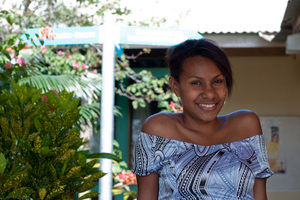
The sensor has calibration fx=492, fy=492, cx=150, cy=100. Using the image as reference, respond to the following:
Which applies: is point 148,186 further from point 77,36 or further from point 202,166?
point 77,36

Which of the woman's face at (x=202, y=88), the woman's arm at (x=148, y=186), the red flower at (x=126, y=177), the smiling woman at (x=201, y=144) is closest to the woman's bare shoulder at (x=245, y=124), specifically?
the smiling woman at (x=201, y=144)

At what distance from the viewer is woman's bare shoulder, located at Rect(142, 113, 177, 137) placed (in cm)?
204

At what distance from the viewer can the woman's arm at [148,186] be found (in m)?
1.99

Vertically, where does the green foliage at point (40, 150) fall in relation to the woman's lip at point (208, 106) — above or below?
below

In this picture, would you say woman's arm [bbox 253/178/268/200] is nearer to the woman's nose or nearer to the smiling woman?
the smiling woman

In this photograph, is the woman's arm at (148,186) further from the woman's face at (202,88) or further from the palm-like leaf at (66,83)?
the palm-like leaf at (66,83)

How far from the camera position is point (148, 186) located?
1991 mm

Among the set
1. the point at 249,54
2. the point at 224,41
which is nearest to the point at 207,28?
the point at 224,41

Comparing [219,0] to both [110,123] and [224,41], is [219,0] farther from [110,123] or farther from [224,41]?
[110,123]

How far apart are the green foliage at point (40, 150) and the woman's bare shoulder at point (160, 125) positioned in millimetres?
275

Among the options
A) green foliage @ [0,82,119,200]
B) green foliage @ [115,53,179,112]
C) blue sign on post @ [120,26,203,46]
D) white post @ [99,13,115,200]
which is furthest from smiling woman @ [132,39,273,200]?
green foliage @ [115,53,179,112]

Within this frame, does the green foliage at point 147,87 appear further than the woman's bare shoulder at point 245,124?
Yes

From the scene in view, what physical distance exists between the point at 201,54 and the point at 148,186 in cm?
58

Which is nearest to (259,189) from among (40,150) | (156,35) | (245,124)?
(245,124)
